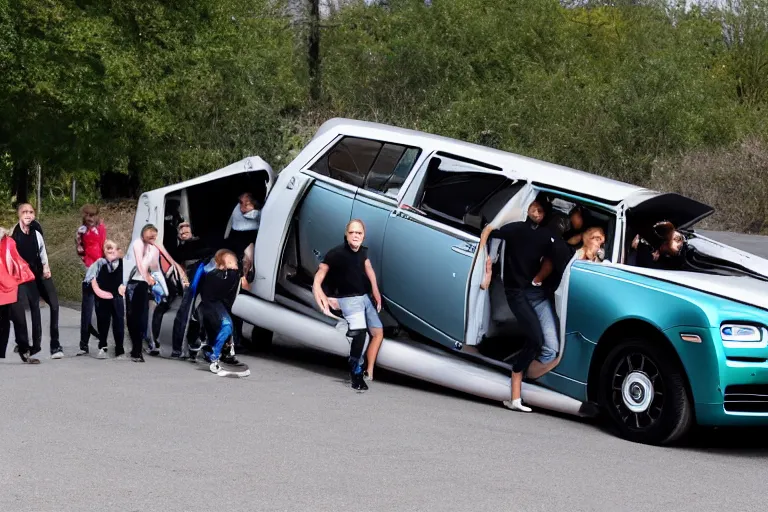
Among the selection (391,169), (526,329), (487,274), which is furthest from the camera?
(391,169)

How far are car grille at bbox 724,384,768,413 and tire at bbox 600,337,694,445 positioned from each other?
291mm

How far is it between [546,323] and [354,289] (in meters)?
1.80

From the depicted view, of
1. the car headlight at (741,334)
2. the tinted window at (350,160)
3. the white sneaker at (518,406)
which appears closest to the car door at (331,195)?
the tinted window at (350,160)

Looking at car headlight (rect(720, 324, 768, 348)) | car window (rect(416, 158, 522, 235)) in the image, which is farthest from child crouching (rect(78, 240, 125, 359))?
car headlight (rect(720, 324, 768, 348))

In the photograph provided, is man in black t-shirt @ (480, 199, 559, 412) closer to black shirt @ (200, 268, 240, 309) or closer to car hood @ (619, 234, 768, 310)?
car hood @ (619, 234, 768, 310)

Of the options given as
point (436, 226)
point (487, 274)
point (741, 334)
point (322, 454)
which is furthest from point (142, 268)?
point (741, 334)

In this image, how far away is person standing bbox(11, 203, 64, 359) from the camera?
1282cm

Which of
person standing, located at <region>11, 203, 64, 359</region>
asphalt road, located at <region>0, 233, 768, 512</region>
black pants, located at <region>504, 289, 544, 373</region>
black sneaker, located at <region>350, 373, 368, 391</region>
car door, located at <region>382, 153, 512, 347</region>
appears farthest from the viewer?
person standing, located at <region>11, 203, 64, 359</region>

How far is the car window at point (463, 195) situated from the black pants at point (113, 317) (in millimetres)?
3526

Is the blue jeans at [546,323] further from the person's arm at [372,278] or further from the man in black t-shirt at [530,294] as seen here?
the person's arm at [372,278]

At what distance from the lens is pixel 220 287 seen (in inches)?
475

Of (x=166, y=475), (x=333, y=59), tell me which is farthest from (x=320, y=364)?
(x=333, y=59)

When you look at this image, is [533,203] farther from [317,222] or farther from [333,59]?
[333,59]

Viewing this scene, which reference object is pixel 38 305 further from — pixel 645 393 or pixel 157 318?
pixel 645 393
